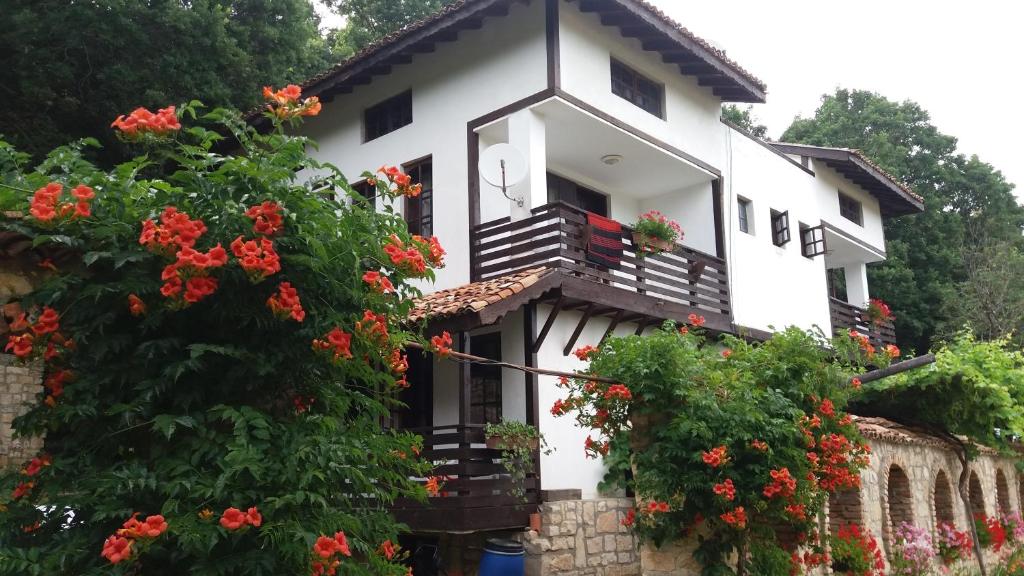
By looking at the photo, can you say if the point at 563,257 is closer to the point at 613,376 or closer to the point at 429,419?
the point at 429,419

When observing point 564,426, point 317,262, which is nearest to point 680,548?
point 564,426

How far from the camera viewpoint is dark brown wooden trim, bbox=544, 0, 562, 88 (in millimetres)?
11379

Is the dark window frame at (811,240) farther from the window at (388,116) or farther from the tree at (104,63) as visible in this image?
the tree at (104,63)

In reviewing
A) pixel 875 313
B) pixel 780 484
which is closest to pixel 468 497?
pixel 780 484

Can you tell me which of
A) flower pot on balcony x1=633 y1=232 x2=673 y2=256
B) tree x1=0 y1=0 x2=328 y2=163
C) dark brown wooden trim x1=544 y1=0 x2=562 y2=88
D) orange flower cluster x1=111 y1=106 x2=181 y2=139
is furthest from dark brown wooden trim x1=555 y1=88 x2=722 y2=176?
orange flower cluster x1=111 y1=106 x2=181 y2=139

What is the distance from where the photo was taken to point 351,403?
4570 millimetres

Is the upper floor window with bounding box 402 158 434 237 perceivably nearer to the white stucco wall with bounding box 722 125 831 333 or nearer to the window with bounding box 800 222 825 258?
the white stucco wall with bounding box 722 125 831 333

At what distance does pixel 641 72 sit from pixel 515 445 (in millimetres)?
6563

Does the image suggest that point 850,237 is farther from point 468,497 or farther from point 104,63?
point 104,63

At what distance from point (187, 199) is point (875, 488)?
34.8ft

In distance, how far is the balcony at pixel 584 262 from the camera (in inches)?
426

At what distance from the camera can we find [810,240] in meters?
17.2

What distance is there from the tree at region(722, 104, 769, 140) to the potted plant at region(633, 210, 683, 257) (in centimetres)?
1697

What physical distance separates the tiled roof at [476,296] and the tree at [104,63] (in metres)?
7.54
